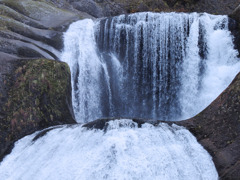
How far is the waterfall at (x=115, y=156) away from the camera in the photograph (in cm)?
661

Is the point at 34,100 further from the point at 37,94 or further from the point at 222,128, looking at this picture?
the point at 222,128

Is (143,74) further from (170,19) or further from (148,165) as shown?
Result: (148,165)

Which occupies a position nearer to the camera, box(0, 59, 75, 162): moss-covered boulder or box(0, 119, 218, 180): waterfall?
box(0, 119, 218, 180): waterfall

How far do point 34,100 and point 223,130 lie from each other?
6026mm

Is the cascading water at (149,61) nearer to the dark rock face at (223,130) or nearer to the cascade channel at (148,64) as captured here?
the cascade channel at (148,64)

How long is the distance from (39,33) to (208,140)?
28.8 ft


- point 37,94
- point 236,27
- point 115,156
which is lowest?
point 115,156

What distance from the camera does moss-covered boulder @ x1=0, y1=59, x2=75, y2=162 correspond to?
9.16 meters

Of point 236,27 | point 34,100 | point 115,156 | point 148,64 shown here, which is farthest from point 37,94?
point 236,27

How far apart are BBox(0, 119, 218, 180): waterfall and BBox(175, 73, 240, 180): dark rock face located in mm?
285

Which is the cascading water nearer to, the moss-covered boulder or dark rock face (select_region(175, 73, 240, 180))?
the moss-covered boulder

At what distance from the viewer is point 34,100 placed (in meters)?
9.59

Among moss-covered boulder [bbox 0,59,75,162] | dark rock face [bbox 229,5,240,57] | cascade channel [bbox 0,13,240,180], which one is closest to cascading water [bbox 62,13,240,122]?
cascade channel [bbox 0,13,240,180]

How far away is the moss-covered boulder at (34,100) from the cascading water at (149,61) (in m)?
2.13
